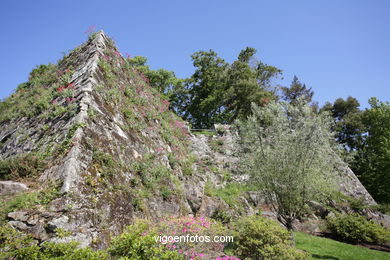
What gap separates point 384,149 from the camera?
31.0m

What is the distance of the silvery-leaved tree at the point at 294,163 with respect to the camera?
10703 mm

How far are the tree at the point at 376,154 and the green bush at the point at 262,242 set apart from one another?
1271 inches

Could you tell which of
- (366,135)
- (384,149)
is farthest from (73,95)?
(366,135)

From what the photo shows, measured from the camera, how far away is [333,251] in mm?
11672

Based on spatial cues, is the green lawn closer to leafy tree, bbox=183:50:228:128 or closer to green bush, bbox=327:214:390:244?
green bush, bbox=327:214:390:244

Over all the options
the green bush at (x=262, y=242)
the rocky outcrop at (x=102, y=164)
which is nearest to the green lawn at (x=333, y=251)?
the rocky outcrop at (x=102, y=164)

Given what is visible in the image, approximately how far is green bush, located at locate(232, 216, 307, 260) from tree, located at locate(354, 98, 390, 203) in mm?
32280

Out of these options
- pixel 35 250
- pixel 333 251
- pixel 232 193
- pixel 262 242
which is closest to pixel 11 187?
pixel 35 250

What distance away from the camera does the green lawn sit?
10.8 metres

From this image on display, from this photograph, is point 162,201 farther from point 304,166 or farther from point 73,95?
point 304,166

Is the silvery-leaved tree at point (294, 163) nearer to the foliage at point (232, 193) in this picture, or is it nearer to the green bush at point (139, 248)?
the foliage at point (232, 193)

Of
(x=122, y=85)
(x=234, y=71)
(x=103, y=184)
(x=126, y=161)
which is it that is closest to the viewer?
(x=103, y=184)

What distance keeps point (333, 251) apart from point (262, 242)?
24.5 ft

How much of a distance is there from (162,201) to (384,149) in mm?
37063
